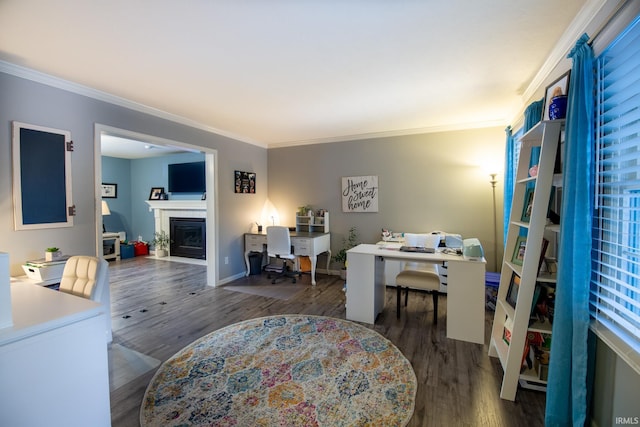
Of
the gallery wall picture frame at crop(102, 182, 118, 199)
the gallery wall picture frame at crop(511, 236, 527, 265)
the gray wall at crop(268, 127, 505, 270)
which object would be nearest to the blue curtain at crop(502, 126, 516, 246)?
the gray wall at crop(268, 127, 505, 270)

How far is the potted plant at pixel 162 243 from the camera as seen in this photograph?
656 cm

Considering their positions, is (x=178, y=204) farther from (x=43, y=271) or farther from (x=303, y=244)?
(x=43, y=271)

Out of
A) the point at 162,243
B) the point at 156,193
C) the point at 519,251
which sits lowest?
the point at 162,243

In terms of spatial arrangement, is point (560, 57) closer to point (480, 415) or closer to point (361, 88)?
point (361, 88)

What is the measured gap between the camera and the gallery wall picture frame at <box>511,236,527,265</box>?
6.89 ft

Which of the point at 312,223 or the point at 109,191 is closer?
the point at 312,223

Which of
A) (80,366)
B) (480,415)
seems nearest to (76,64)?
(80,366)

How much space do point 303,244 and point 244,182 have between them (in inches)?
61.4

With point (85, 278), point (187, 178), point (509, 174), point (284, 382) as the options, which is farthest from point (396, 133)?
point (187, 178)

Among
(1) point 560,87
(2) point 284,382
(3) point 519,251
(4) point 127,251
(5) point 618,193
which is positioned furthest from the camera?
(4) point 127,251

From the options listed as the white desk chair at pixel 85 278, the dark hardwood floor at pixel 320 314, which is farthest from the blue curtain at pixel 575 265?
the white desk chair at pixel 85 278

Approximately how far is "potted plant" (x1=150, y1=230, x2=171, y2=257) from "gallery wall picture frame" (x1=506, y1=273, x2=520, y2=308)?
6784 millimetres

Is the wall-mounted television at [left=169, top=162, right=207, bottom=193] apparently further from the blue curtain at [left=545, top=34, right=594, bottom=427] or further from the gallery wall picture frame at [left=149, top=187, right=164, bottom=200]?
the blue curtain at [left=545, top=34, right=594, bottom=427]

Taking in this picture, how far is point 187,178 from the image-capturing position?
6.38 m
